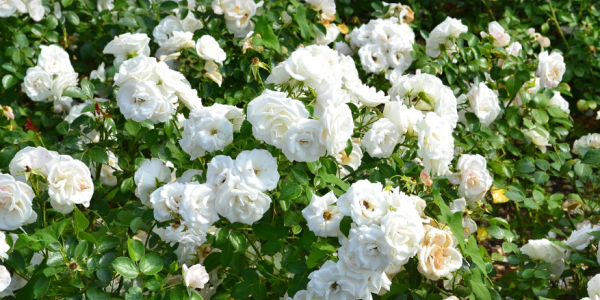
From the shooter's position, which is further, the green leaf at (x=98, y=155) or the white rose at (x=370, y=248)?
the green leaf at (x=98, y=155)

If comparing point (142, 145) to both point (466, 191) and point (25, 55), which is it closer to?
point (25, 55)

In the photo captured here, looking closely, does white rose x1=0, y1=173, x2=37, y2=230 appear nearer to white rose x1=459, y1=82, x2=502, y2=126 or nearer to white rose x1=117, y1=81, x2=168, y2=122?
white rose x1=117, y1=81, x2=168, y2=122

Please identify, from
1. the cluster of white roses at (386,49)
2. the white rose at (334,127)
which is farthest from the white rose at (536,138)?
the white rose at (334,127)

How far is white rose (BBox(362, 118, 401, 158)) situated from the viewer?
1.88 meters

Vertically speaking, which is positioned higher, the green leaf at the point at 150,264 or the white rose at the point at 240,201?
the white rose at the point at 240,201

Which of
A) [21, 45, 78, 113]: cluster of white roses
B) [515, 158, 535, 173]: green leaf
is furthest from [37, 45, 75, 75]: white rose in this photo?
[515, 158, 535, 173]: green leaf

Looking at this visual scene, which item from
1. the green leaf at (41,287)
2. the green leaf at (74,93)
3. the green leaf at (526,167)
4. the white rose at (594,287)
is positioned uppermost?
the green leaf at (74,93)

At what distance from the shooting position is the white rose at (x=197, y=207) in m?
1.70

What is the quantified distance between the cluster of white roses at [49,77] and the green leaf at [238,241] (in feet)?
3.96

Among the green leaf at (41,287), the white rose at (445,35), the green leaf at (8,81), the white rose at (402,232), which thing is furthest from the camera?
the green leaf at (8,81)

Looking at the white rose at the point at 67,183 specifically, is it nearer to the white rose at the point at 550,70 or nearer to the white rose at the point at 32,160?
the white rose at the point at 32,160

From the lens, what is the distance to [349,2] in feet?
12.2

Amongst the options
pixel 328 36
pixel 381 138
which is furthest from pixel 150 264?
pixel 328 36

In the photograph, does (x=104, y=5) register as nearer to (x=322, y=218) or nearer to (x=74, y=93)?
(x=74, y=93)
